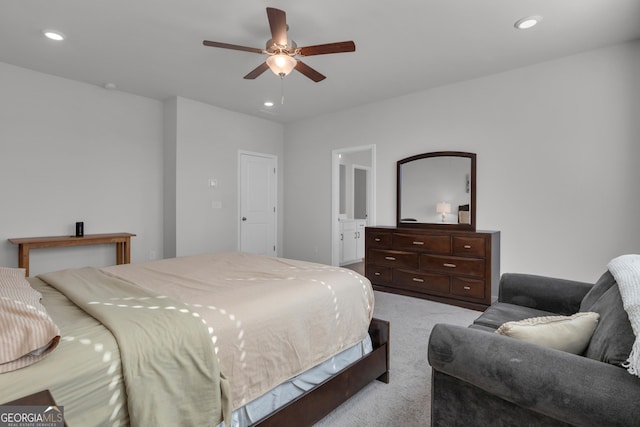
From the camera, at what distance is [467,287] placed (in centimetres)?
369

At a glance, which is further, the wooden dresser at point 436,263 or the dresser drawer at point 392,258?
the dresser drawer at point 392,258

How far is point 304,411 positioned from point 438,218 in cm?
329

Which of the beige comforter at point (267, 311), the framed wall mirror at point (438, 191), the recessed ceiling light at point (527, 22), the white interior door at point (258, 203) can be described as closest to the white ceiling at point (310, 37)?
the recessed ceiling light at point (527, 22)

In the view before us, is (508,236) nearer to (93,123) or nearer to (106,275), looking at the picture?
(106,275)

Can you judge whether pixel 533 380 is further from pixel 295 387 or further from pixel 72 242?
pixel 72 242

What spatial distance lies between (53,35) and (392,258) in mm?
4356

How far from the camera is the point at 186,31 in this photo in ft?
9.73

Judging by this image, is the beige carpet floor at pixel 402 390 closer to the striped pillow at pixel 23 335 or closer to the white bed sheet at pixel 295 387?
the white bed sheet at pixel 295 387

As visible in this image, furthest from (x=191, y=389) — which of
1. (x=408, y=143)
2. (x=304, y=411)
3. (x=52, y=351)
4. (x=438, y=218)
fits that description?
(x=408, y=143)

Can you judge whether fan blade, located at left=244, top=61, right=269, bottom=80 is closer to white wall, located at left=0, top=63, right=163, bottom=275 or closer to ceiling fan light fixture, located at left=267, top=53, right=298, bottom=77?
ceiling fan light fixture, located at left=267, top=53, right=298, bottom=77

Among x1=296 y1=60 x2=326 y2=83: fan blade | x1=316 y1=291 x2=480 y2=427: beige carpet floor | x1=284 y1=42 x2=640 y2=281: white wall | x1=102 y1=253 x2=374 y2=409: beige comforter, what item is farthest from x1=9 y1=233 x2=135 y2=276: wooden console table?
x1=284 y1=42 x2=640 y2=281: white wall

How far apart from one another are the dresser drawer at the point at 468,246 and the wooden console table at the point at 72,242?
4.14 m

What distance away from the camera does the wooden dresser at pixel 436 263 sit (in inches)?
142

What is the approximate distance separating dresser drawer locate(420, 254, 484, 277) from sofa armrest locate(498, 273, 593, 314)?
1.31 meters
